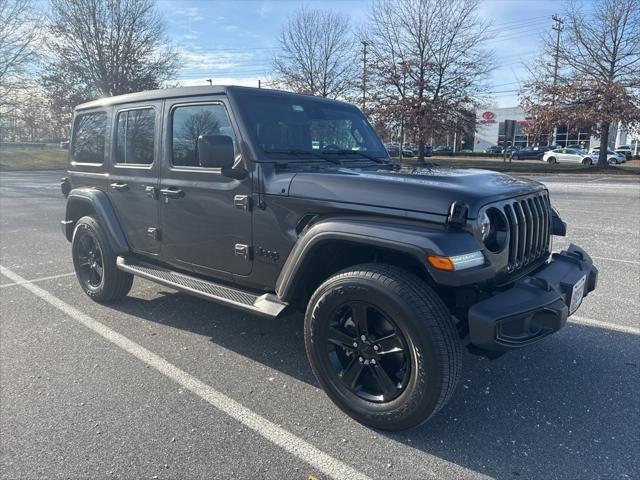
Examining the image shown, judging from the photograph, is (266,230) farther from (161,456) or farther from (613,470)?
(613,470)

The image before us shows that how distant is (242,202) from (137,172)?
145 centimetres

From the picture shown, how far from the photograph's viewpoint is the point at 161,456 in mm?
2572

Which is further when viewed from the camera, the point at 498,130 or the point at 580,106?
the point at 498,130

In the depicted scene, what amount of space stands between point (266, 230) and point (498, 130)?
69.3m

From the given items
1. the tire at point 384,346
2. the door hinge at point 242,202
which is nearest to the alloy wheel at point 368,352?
the tire at point 384,346

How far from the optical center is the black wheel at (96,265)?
15.4 ft

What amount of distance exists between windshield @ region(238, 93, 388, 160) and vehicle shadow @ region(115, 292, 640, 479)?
160 cm

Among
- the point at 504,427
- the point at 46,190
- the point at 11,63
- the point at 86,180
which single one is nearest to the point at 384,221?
the point at 504,427

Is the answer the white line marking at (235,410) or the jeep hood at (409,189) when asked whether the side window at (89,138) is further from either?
the jeep hood at (409,189)

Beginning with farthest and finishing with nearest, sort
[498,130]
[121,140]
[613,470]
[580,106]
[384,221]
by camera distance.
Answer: [498,130] → [580,106] → [121,140] → [384,221] → [613,470]

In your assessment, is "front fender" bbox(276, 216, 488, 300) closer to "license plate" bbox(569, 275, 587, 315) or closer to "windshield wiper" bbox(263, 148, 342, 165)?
"windshield wiper" bbox(263, 148, 342, 165)

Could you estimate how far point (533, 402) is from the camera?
3.09 meters

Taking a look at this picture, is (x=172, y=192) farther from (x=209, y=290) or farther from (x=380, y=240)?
(x=380, y=240)

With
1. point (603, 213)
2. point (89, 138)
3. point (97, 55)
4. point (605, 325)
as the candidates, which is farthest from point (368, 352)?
point (97, 55)
